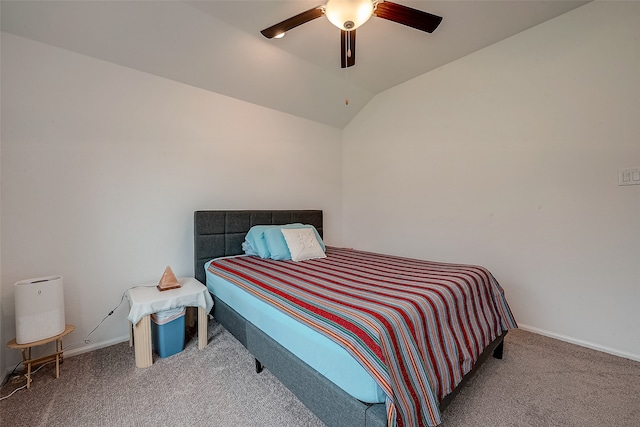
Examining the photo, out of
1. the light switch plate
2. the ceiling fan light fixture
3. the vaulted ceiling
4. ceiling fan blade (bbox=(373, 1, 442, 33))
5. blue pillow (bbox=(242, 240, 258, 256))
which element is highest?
the vaulted ceiling

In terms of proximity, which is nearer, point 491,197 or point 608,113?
point 608,113

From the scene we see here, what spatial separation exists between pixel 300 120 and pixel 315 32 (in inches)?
50.5

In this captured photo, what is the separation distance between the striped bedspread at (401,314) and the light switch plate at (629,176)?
132cm

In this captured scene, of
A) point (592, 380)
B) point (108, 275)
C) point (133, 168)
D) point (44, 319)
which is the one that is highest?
point (133, 168)

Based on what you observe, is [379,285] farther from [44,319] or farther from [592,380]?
[44,319]

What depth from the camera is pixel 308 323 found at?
49.1 inches

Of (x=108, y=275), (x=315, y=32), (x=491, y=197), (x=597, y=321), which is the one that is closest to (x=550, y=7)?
(x=491, y=197)

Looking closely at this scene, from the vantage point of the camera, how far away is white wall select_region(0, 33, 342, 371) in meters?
1.87

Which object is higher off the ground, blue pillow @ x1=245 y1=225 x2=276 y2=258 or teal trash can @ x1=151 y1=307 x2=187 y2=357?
blue pillow @ x1=245 y1=225 x2=276 y2=258

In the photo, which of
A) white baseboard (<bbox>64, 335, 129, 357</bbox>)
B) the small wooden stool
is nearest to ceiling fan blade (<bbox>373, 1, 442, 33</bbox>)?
the small wooden stool

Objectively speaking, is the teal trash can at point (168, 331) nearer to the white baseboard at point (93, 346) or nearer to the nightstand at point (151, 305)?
the nightstand at point (151, 305)

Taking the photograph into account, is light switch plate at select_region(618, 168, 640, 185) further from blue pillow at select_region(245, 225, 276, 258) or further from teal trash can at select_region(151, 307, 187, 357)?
teal trash can at select_region(151, 307, 187, 357)

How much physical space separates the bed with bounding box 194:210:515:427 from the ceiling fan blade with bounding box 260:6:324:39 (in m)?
1.71

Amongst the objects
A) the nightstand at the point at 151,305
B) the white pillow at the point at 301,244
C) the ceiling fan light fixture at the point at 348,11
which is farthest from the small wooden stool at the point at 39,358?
the ceiling fan light fixture at the point at 348,11
